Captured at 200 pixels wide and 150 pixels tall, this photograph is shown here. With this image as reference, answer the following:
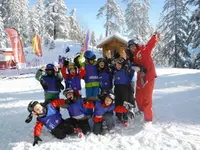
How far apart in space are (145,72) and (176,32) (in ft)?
72.0

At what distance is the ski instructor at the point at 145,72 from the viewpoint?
4.97 meters

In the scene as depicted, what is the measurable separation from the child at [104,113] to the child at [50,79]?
57.4 inches

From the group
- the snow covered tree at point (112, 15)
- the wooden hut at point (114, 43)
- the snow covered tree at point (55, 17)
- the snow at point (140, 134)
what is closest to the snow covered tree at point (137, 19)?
the snow covered tree at point (112, 15)

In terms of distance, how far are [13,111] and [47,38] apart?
99.5ft

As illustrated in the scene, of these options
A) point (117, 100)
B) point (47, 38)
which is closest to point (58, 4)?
point (47, 38)

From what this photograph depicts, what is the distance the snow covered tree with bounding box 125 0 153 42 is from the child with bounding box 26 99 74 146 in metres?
26.3

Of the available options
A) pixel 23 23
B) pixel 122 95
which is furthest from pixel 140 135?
pixel 23 23

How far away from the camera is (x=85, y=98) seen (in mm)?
5117

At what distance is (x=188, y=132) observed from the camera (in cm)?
439

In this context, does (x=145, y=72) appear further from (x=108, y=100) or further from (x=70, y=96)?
(x=70, y=96)

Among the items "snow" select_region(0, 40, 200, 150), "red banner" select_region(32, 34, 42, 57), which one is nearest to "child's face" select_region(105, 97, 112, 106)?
"snow" select_region(0, 40, 200, 150)

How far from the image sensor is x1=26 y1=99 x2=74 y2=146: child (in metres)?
4.39

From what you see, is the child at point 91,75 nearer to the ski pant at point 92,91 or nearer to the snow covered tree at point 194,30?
the ski pant at point 92,91

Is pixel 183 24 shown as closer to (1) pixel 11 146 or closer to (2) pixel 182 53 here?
(2) pixel 182 53
